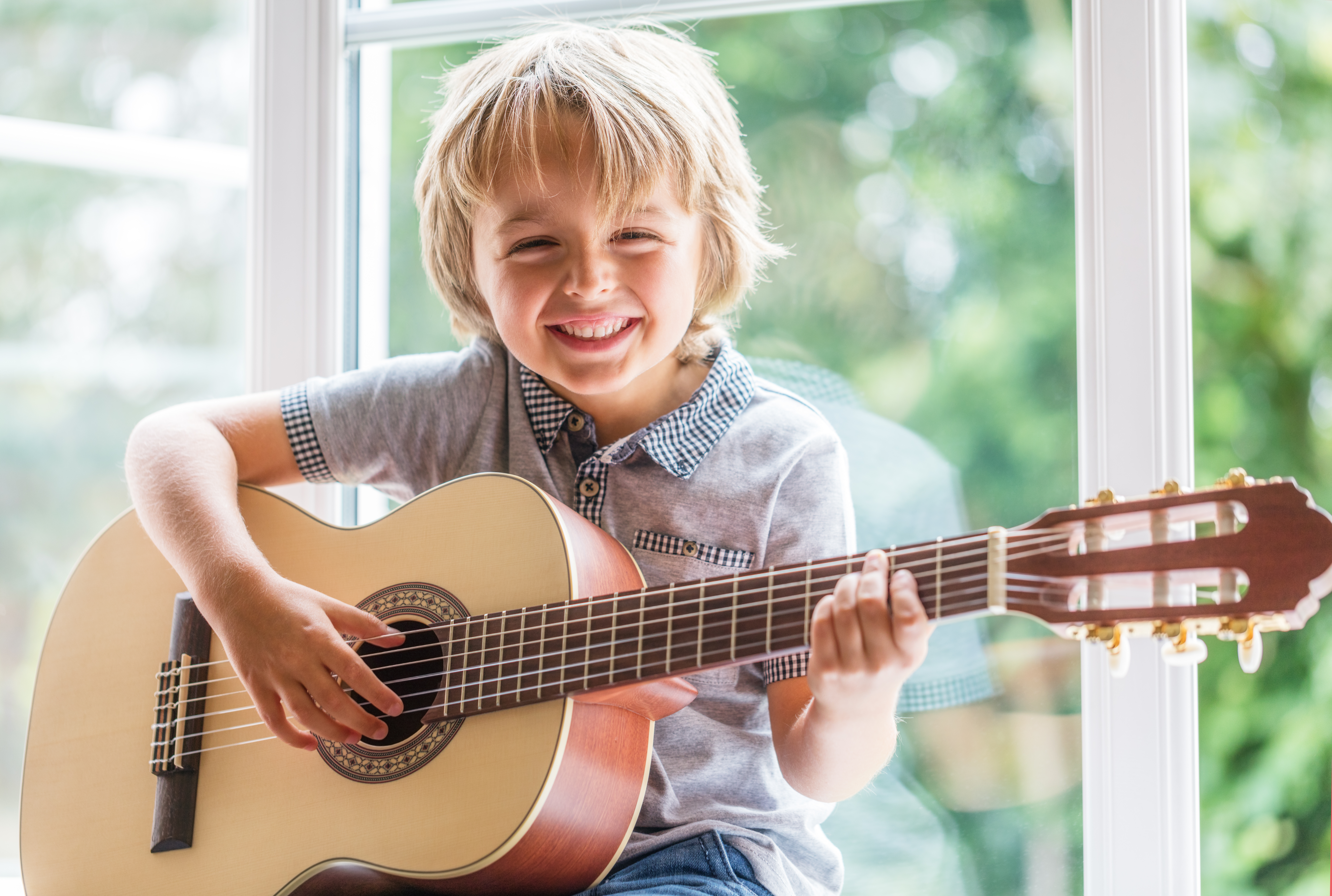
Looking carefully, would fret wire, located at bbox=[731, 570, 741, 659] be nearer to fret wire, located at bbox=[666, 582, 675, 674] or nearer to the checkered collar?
fret wire, located at bbox=[666, 582, 675, 674]

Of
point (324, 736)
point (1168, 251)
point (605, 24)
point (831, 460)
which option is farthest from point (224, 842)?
point (1168, 251)

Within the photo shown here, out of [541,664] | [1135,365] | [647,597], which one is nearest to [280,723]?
[541,664]

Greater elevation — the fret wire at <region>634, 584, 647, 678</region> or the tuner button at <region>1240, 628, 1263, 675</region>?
the fret wire at <region>634, 584, 647, 678</region>

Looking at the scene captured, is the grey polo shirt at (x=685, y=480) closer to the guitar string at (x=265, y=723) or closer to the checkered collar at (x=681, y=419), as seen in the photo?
the checkered collar at (x=681, y=419)

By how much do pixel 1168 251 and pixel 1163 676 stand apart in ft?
1.61

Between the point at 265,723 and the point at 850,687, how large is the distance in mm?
585

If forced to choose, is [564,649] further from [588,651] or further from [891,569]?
[891,569]

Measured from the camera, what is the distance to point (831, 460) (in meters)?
1.07

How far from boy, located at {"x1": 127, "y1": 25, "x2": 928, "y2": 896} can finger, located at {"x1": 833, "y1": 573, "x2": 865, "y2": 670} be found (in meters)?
0.09

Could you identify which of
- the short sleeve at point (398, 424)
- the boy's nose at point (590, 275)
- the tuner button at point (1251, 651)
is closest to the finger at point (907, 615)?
the tuner button at point (1251, 651)

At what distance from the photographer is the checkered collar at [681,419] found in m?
1.06

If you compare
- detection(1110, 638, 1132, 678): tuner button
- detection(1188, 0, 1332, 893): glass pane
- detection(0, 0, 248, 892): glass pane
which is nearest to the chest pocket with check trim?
detection(1110, 638, 1132, 678): tuner button

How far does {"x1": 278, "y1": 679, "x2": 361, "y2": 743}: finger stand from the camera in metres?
0.90

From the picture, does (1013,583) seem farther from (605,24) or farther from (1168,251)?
(605,24)
